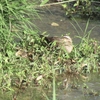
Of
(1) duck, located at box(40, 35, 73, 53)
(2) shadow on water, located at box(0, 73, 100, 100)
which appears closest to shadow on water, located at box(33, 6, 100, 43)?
(1) duck, located at box(40, 35, 73, 53)

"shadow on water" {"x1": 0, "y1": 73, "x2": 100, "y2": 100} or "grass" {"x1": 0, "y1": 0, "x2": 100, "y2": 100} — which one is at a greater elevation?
"grass" {"x1": 0, "y1": 0, "x2": 100, "y2": 100}

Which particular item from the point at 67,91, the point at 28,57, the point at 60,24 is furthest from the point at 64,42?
the point at 60,24

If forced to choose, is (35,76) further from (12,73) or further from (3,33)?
(3,33)

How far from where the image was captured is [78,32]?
5.01m

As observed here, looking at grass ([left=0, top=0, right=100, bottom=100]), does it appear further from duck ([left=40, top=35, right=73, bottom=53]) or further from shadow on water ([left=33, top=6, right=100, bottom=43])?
shadow on water ([left=33, top=6, right=100, bottom=43])

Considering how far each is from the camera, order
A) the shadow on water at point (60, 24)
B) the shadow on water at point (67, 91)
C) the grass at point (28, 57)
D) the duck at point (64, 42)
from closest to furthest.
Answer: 1. the shadow on water at point (67, 91)
2. the grass at point (28, 57)
3. the duck at point (64, 42)
4. the shadow on water at point (60, 24)

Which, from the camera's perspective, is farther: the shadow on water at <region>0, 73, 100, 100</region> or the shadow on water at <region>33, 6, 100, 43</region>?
the shadow on water at <region>33, 6, 100, 43</region>

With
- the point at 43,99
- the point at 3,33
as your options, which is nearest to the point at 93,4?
the point at 3,33

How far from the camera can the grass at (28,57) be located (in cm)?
366

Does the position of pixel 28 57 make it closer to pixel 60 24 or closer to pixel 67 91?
pixel 67 91

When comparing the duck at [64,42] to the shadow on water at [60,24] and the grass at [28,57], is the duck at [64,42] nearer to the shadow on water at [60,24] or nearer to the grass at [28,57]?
the grass at [28,57]

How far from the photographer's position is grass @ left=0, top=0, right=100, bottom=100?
12.0 ft

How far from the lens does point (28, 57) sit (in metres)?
4.03

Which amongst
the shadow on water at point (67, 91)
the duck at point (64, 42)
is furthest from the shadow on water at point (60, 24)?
the shadow on water at point (67, 91)
